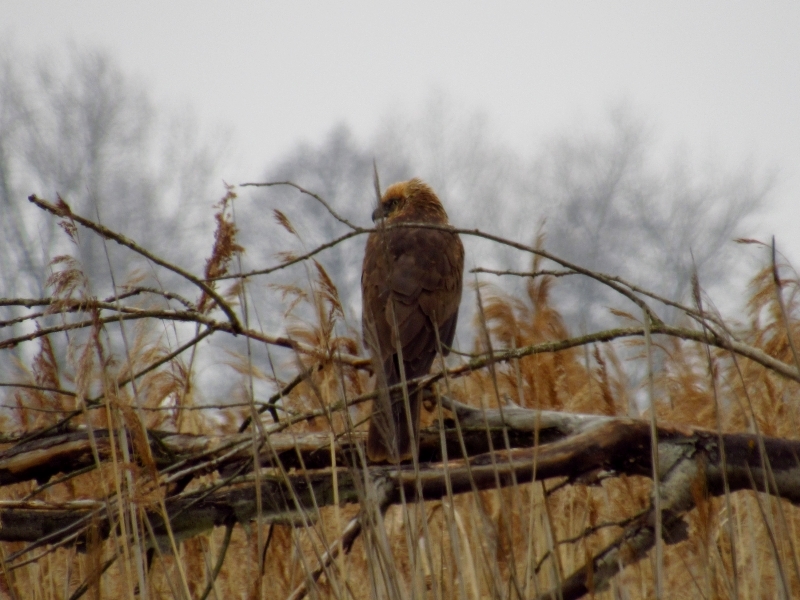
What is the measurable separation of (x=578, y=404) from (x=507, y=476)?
781 millimetres

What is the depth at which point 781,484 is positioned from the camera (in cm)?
179

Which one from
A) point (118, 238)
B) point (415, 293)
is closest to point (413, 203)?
point (415, 293)

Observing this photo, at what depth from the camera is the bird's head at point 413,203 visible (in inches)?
174

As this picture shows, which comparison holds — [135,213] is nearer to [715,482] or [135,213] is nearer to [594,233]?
[594,233]

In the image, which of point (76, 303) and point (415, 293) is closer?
point (76, 303)

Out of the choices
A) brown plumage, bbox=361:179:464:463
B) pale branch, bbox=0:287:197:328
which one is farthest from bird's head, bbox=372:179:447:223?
pale branch, bbox=0:287:197:328

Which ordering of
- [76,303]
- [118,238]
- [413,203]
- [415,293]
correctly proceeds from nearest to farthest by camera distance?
[118,238], [76,303], [415,293], [413,203]

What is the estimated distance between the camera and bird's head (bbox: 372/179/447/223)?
4410 millimetres

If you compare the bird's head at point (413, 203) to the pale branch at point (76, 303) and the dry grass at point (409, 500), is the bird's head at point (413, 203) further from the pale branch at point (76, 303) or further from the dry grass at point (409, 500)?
the pale branch at point (76, 303)

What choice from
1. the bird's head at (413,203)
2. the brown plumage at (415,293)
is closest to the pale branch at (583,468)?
the brown plumage at (415,293)

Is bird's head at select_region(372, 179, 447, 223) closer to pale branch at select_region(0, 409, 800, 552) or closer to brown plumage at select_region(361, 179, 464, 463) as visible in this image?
brown plumage at select_region(361, 179, 464, 463)

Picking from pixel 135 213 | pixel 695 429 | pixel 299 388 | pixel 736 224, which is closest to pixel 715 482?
pixel 695 429

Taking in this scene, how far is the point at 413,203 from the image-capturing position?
14.8 feet

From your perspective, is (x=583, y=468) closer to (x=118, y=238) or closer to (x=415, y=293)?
(x=118, y=238)
